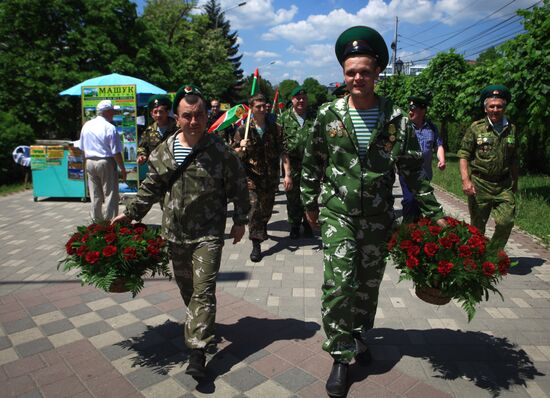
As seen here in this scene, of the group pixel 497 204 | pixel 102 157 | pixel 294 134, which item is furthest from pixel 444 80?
pixel 102 157

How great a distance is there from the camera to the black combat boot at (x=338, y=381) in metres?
2.84

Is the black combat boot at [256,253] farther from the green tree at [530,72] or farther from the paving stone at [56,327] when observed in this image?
the green tree at [530,72]

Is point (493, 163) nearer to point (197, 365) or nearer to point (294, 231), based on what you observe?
point (294, 231)

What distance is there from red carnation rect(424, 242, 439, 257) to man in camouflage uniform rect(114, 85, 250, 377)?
143 cm

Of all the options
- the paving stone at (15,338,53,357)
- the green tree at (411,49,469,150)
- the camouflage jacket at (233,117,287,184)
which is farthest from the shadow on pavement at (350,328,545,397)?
the green tree at (411,49,469,150)

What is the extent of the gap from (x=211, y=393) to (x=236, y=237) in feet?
3.80

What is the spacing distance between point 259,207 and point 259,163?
0.63m

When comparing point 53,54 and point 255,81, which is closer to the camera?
point 255,81

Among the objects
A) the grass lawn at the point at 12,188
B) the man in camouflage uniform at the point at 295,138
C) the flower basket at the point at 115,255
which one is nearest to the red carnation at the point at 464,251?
the flower basket at the point at 115,255

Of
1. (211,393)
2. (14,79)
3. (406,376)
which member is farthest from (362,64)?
(14,79)

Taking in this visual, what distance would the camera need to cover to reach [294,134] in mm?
6863

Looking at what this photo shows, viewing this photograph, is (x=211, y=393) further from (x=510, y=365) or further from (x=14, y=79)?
(x=14, y=79)

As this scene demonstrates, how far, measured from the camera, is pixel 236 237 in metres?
3.47

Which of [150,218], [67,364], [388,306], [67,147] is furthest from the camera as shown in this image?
[67,147]
